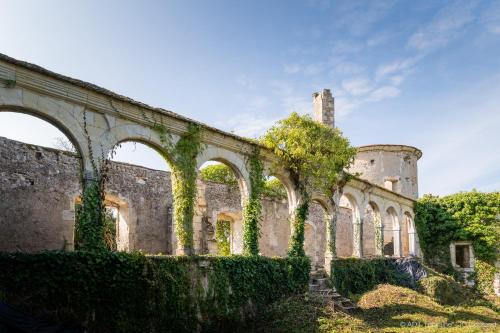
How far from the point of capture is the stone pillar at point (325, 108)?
22008 millimetres

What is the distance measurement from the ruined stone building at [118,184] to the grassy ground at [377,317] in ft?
8.51

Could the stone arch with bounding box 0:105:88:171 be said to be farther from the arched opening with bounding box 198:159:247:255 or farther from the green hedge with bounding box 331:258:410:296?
the green hedge with bounding box 331:258:410:296

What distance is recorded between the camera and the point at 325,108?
22.1 meters

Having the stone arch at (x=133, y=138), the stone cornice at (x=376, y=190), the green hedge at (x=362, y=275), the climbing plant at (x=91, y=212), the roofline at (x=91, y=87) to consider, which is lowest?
the green hedge at (x=362, y=275)

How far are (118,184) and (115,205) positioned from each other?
756mm

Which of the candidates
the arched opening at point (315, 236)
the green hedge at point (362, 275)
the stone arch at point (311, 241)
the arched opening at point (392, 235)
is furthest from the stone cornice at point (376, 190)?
the stone arch at point (311, 241)

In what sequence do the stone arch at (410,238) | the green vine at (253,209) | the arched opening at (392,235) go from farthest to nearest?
the stone arch at (410,238)
the arched opening at (392,235)
the green vine at (253,209)

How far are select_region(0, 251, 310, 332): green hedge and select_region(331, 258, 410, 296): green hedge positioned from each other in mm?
3766

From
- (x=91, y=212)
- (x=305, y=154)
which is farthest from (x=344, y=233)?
(x=91, y=212)

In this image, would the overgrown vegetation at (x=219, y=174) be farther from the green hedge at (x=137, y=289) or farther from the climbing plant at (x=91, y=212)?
the climbing plant at (x=91, y=212)

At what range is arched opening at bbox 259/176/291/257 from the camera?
18.7 meters

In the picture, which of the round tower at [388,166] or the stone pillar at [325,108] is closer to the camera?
the stone pillar at [325,108]

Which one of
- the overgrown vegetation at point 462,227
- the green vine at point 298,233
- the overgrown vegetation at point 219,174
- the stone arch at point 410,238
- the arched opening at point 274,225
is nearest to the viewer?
the green vine at point 298,233

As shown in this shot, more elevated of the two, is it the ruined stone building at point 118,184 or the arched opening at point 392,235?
the ruined stone building at point 118,184
